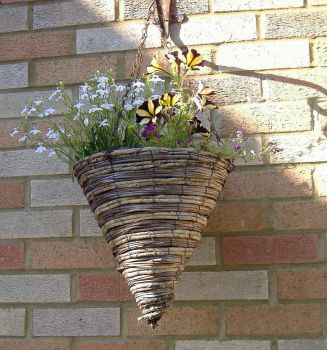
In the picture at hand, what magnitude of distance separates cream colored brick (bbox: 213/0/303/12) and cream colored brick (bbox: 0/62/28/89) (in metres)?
0.57

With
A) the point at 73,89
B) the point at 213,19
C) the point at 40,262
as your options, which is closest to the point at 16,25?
the point at 73,89

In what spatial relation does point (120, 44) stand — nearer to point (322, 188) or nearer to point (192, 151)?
point (192, 151)

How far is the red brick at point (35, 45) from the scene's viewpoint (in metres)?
Answer: 1.89

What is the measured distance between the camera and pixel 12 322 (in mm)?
1792

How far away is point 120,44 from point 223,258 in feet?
2.16

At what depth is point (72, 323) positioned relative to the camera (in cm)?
176

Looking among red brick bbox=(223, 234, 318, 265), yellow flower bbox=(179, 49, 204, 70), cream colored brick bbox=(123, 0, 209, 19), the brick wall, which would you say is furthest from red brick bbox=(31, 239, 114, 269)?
cream colored brick bbox=(123, 0, 209, 19)

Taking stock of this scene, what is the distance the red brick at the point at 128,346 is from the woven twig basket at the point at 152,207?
28 centimetres

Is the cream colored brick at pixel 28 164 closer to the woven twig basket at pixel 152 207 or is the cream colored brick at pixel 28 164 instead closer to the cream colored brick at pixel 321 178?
the woven twig basket at pixel 152 207

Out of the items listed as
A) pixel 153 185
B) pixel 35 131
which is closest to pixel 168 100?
pixel 153 185

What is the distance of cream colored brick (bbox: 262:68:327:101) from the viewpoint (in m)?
1.76

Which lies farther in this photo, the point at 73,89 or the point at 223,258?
the point at 73,89

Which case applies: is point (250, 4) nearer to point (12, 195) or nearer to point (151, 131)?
point (151, 131)

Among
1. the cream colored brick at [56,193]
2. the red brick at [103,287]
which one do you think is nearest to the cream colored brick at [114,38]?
the cream colored brick at [56,193]
